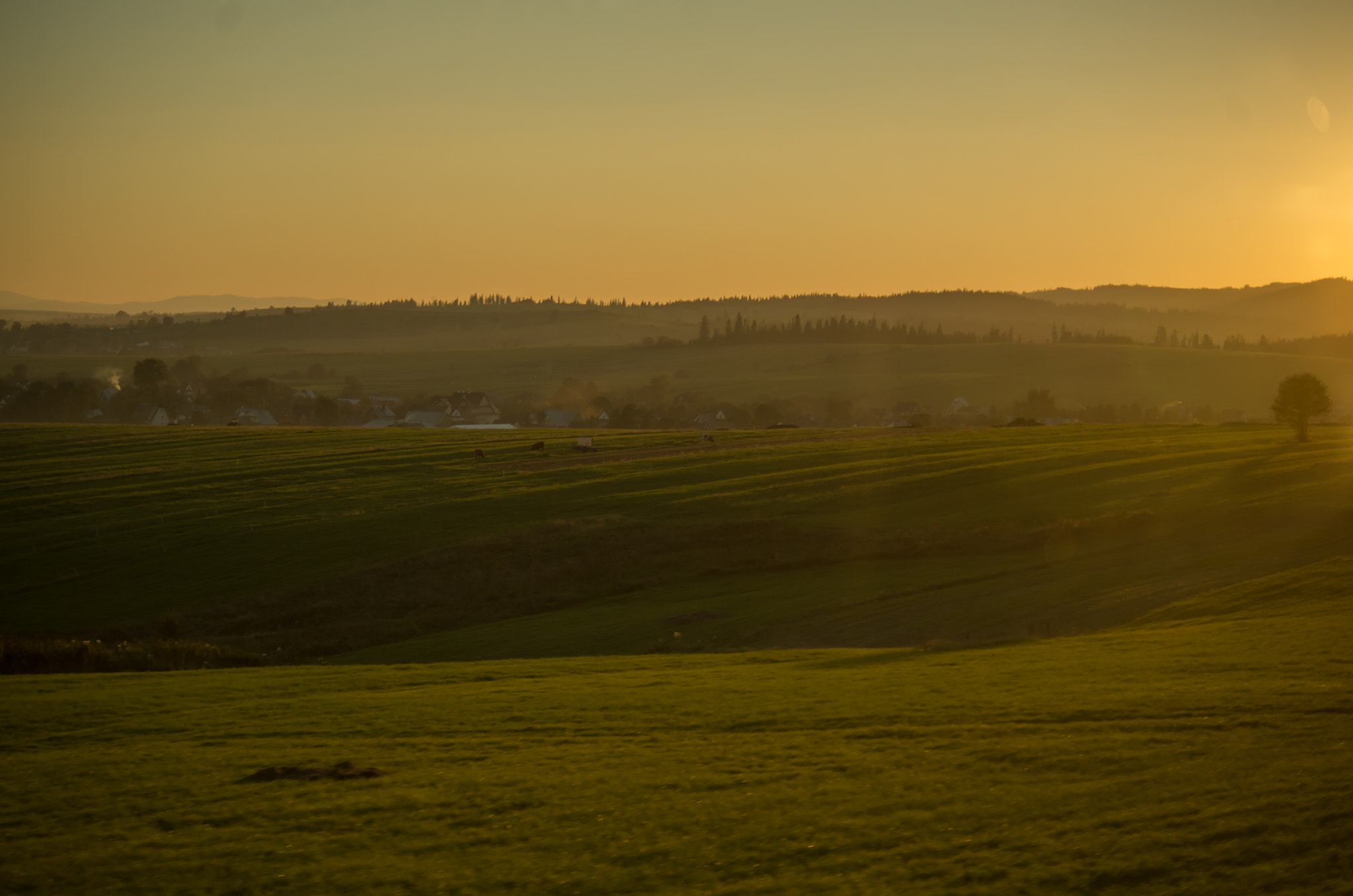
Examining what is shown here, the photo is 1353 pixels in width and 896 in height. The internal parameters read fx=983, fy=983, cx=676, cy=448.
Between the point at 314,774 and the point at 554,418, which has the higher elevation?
the point at 554,418

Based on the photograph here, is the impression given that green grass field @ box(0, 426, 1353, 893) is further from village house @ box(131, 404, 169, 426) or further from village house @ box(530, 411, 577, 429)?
village house @ box(131, 404, 169, 426)

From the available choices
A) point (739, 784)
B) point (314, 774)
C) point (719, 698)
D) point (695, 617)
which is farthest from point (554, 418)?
point (739, 784)

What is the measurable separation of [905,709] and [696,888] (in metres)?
8.73

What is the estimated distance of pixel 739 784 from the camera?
1572cm

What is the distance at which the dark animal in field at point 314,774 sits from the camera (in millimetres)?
16859

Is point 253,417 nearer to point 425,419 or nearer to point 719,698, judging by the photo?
point 425,419

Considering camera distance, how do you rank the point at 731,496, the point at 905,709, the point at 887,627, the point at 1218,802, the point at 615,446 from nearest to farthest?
the point at 1218,802, the point at 905,709, the point at 887,627, the point at 731,496, the point at 615,446

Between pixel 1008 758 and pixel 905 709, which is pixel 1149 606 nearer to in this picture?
pixel 905 709

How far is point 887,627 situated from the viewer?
3706 cm

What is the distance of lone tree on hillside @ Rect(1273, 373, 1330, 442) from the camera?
258ft

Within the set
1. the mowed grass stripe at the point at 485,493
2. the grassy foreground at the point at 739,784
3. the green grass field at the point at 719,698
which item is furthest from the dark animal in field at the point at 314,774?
the mowed grass stripe at the point at 485,493

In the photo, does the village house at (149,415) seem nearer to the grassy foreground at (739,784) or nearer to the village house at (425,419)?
the village house at (425,419)

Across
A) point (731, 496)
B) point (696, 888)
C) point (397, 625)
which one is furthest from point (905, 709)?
point (731, 496)

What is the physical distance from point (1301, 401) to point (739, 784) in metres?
80.2
